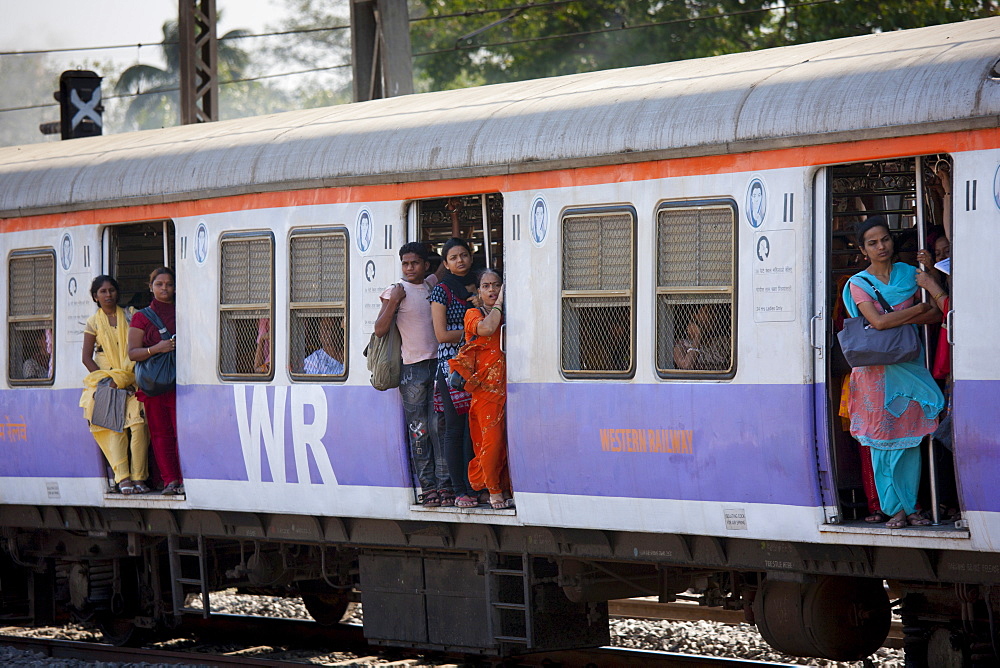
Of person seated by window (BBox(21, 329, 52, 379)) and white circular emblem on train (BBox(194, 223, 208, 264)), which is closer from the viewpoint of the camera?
white circular emblem on train (BBox(194, 223, 208, 264))

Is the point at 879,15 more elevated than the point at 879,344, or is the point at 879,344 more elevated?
the point at 879,15

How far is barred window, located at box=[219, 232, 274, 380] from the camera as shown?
9.56 m

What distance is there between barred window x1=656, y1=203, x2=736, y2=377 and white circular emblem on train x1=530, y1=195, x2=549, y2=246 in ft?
2.45

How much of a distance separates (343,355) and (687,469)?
2.61m

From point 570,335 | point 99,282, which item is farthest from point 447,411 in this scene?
point 99,282

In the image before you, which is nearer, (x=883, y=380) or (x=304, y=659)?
(x=883, y=380)

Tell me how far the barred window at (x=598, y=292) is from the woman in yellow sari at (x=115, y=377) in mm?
3808

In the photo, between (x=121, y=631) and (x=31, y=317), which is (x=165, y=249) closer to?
(x=31, y=317)

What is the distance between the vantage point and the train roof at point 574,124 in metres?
6.77

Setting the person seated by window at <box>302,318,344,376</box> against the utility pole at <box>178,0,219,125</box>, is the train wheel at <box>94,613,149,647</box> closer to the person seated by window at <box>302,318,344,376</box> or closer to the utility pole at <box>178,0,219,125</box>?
the person seated by window at <box>302,318,344,376</box>

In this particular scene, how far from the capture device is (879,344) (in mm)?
6867

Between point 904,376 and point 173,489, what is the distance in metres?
5.52

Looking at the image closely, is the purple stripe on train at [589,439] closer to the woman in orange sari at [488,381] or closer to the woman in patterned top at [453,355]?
the woman in orange sari at [488,381]

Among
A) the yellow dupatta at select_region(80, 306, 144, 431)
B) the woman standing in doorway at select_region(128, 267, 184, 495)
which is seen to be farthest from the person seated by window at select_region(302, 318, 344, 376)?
the yellow dupatta at select_region(80, 306, 144, 431)
